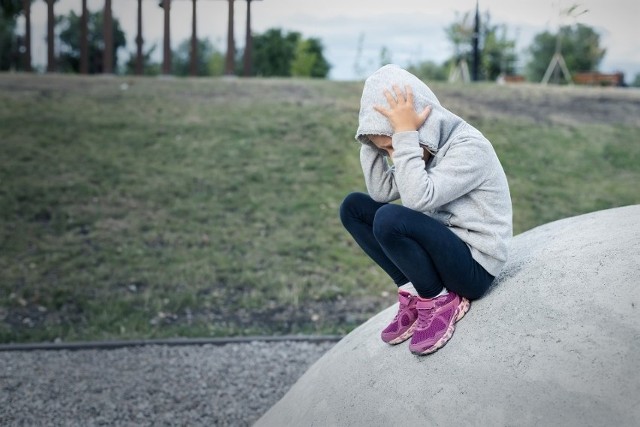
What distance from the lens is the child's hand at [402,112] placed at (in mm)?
3479

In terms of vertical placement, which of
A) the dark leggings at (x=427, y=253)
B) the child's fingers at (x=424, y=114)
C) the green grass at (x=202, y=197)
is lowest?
the green grass at (x=202, y=197)

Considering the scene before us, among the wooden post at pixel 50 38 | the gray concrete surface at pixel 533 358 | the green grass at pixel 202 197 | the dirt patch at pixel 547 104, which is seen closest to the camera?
the gray concrete surface at pixel 533 358

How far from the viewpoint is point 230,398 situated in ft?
21.2

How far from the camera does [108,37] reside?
639 inches

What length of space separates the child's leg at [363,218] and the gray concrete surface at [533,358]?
0.47m

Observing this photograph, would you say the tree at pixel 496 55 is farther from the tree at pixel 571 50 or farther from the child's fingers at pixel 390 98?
the child's fingers at pixel 390 98

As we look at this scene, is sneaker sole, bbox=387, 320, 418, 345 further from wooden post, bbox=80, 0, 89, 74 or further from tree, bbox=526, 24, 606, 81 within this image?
tree, bbox=526, 24, 606, 81

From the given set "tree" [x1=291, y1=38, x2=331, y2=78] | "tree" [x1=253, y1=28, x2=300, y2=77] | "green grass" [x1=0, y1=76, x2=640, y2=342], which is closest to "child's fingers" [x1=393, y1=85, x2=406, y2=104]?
"green grass" [x1=0, y1=76, x2=640, y2=342]

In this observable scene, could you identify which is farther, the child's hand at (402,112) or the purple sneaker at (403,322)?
the purple sneaker at (403,322)

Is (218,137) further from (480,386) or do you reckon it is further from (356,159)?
(480,386)

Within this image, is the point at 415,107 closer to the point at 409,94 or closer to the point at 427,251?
the point at 409,94

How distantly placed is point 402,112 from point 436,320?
3.21 ft

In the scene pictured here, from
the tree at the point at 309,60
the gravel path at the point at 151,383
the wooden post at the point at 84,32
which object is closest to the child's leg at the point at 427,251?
the gravel path at the point at 151,383

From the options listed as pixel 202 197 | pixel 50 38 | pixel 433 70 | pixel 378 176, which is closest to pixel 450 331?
pixel 378 176
